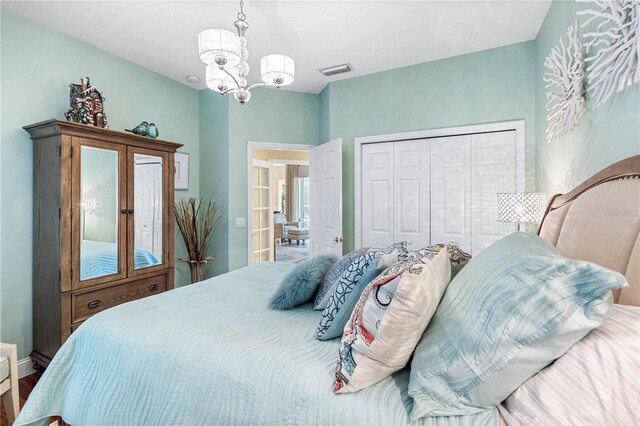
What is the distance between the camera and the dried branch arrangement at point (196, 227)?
3711 millimetres

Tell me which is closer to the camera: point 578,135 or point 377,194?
point 578,135

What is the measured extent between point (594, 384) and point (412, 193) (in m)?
2.84

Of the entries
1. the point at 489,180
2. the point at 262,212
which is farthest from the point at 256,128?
the point at 489,180

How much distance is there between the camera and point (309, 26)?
8.57 ft

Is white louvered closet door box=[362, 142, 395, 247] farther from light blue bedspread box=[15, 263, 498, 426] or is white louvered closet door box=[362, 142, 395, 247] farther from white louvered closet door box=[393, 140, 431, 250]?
light blue bedspread box=[15, 263, 498, 426]

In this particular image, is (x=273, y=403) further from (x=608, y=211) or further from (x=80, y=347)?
(x=608, y=211)

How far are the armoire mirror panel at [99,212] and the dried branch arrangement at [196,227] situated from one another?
41.8 inches

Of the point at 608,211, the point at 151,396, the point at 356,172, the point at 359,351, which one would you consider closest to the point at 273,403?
the point at 359,351

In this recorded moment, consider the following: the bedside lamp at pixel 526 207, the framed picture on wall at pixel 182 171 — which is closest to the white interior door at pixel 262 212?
the framed picture on wall at pixel 182 171

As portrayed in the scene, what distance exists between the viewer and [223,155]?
153 inches

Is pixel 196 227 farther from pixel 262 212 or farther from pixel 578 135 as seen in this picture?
pixel 578 135

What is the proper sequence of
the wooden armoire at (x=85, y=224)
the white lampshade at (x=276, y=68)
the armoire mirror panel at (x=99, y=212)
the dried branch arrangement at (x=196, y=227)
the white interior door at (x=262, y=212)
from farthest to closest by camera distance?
the white interior door at (x=262, y=212) → the dried branch arrangement at (x=196, y=227) → the armoire mirror panel at (x=99, y=212) → the wooden armoire at (x=85, y=224) → the white lampshade at (x=276, y=68)

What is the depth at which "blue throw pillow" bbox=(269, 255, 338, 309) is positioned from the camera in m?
1.65

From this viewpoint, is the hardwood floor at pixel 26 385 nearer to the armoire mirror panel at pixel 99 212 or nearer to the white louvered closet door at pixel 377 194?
the armoire mirror panel at pixel 99 212
